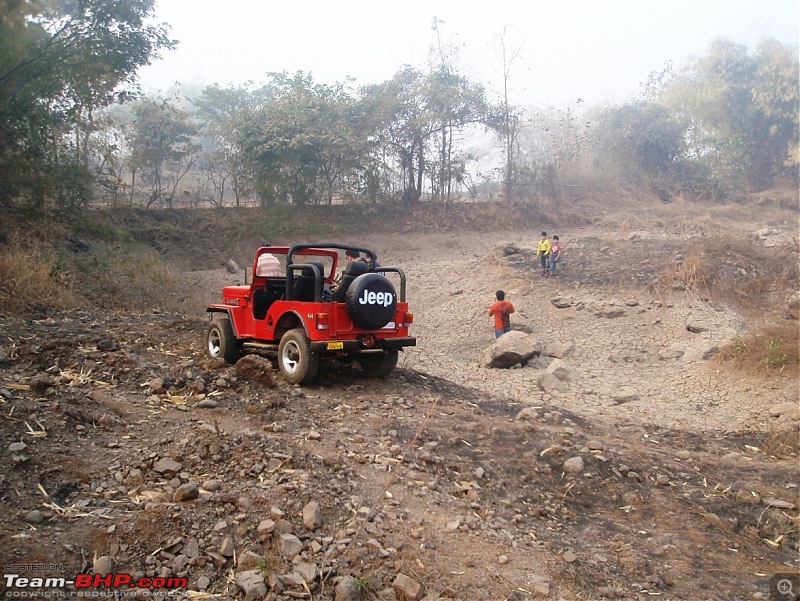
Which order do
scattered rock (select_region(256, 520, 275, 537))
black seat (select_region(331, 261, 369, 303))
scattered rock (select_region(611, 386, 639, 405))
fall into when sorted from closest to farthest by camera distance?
scattered rock (select_region(256, 520, 275, 537)) < black seat (select_region(331, 261, 369, 303)) < scattered rock (select_region(611, 386, 639, 405))

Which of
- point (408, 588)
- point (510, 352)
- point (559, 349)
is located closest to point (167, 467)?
point (408, 588)

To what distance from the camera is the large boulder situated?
34.5 feet

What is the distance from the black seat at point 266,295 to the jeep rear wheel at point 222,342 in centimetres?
48

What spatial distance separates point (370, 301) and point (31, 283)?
6932 mm

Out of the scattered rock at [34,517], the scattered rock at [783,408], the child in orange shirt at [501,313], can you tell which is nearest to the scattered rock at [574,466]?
the scattered rock at [34,517]

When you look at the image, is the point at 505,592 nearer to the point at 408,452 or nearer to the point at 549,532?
the point at 549,532

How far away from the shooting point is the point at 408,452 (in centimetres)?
495

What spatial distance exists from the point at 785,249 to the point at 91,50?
1828 cm

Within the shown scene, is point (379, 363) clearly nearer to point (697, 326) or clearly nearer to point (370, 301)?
point (370, 301)

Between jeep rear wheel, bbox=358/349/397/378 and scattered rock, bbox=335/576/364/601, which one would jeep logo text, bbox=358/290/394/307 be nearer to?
jeep rear wheel, bbox=358/349/397/378

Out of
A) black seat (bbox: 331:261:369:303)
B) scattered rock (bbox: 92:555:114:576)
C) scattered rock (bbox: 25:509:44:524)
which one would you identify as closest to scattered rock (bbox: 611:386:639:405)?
black seat (bbox: 331:261:369:303)

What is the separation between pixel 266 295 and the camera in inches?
301

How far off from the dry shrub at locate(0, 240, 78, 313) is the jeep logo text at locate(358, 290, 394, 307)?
606 centimetres

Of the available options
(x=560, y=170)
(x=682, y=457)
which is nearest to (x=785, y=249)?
(x=682, y=457)
